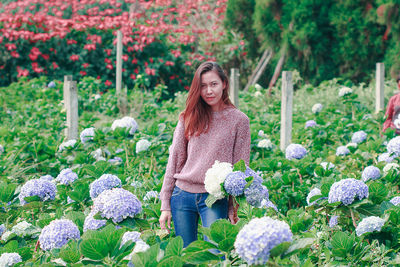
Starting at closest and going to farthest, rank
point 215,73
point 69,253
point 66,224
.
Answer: point 69,253 < point 66,224 < point 215,73

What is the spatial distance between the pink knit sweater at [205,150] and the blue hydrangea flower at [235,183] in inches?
20.4

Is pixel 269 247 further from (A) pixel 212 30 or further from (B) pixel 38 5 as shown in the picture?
(B) pixel 38 5

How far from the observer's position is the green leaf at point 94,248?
3.58 ft

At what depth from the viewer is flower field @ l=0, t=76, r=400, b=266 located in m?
1.10

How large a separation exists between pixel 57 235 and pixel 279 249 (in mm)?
648

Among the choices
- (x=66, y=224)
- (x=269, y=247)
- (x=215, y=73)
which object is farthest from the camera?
(x=215, y=73)

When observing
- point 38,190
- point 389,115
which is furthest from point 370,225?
point 389,115

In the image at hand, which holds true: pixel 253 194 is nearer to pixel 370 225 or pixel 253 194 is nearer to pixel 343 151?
pixel 370 225

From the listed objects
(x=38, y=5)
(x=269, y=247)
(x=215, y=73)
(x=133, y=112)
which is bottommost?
(x=133, y=112)

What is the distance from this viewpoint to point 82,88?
7691mm

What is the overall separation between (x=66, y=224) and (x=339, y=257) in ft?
2.66

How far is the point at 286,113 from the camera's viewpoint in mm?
4156

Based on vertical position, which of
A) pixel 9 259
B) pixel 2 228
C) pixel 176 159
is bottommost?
pixel 2 228

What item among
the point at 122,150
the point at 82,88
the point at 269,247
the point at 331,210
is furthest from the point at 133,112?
the point at 269,247
